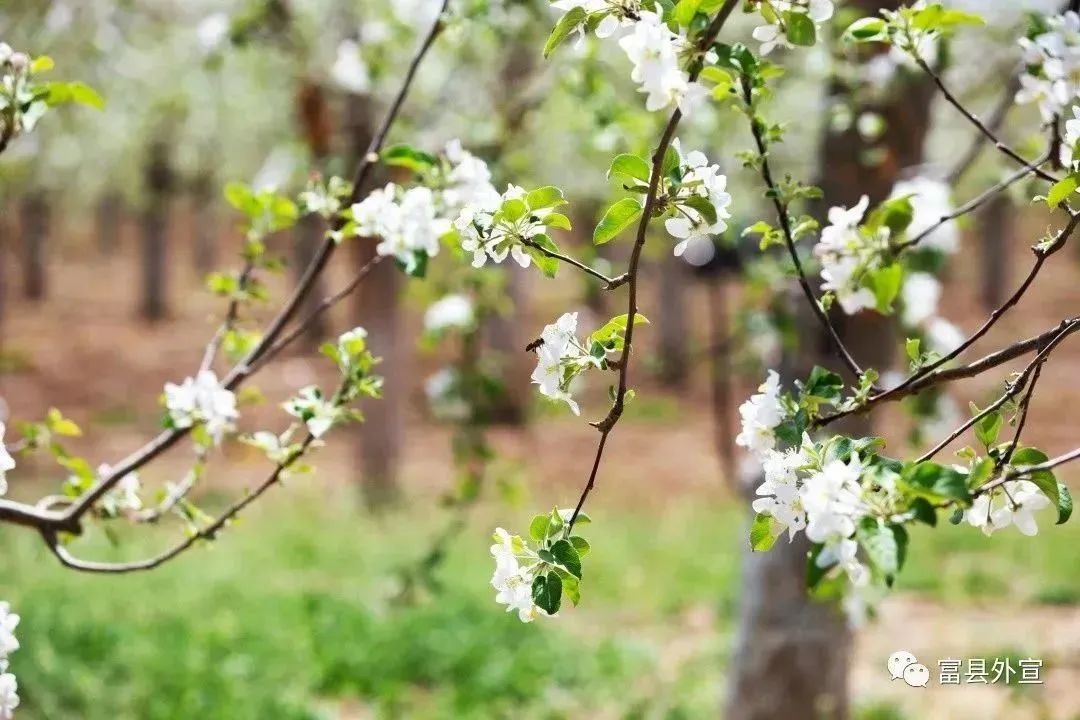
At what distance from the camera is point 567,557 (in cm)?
111

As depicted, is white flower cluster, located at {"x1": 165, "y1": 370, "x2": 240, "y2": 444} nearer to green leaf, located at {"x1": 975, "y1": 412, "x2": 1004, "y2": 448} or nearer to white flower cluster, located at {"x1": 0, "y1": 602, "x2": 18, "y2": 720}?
white flower cluster, located at {"x1": 0, "y1": 602, "x2": 18, "y2": 720}

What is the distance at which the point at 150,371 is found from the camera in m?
15.2

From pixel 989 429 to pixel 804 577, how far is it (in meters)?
1.81

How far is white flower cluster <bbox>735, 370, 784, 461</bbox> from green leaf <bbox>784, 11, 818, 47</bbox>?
36 centimetres

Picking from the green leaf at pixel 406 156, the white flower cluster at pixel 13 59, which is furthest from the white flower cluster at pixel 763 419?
the white flower cluster at pixel 13 59

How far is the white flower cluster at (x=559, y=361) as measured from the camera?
1106 millimetres

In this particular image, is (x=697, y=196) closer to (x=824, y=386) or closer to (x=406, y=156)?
(x=824, y=386)

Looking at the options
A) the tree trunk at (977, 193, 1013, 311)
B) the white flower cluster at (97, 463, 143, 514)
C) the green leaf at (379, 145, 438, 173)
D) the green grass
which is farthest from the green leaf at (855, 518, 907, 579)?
the tree trunk at (977, 193, 1013, 311)

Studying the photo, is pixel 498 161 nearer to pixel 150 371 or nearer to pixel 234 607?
pixel 234 607

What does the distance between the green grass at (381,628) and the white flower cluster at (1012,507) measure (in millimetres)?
2533

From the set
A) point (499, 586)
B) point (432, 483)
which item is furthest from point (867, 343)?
point (432, 483)

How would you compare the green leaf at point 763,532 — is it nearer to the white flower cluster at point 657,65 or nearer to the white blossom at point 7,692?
the white flower cluster at point 657,65

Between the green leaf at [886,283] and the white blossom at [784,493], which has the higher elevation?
the green leaf at [886,283]

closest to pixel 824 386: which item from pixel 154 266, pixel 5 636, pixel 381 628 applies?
pixel 5 636
